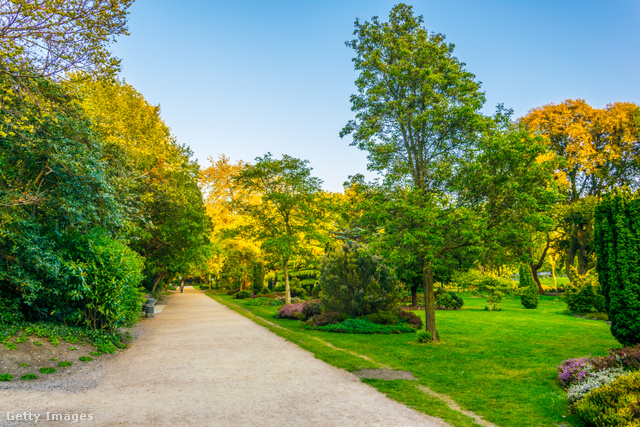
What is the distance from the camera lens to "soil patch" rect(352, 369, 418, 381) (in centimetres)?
692

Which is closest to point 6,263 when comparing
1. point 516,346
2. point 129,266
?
point 129,266

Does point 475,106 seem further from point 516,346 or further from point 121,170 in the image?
point 121,170

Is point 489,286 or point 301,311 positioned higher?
point 489,286

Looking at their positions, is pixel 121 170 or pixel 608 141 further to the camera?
pixel 608 141

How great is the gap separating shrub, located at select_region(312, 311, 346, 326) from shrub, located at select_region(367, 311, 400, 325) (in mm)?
1133

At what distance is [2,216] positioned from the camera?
7734 mm

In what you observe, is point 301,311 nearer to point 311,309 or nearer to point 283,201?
point 311,309

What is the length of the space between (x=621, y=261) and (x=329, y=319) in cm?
927

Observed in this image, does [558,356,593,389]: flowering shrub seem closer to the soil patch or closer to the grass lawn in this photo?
the grass lawn

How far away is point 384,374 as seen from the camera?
7223 millimetres

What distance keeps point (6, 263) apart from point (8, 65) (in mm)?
4689

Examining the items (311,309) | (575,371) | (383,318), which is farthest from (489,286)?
(575,371)

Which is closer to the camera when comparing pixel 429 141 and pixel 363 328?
pixel 429 141

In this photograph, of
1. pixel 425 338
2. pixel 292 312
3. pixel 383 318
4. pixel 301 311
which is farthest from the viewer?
pixel 292 312
